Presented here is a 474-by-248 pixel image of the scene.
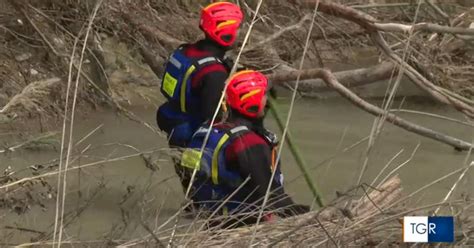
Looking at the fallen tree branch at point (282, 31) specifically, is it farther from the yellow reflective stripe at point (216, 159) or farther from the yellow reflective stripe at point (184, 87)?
the yellow reflective stripe at point (216, 159)

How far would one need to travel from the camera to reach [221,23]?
6102mm

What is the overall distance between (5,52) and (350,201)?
351 centimetres

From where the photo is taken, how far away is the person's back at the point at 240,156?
15.1 ft

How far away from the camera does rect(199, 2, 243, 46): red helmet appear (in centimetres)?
610

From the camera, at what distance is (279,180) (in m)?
4.71

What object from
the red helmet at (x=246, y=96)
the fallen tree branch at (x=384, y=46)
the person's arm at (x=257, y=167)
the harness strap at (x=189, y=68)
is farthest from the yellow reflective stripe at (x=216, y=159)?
the fallen tree branch at (x=384, y=46)

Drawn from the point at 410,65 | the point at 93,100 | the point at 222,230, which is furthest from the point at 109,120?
the point at 222,230

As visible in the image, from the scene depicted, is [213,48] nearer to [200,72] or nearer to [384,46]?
[200,72]

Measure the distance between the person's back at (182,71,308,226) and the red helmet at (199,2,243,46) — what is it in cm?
109

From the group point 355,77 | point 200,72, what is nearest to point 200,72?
point 200,72

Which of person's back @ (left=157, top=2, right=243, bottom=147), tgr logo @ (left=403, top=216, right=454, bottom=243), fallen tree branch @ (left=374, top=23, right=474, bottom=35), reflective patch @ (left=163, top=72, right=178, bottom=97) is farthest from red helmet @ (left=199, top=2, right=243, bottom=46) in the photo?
tgr logo @ (left=403, top=216, right=454, bottom=243)

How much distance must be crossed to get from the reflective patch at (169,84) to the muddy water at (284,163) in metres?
0.46

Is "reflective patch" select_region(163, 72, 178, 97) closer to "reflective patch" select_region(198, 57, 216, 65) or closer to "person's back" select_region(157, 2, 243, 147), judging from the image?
"person's back" select_region(157, 2, 243, 147)

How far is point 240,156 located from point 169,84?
178 centimetres
